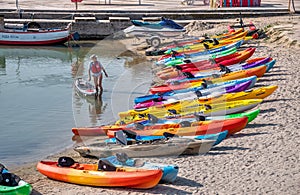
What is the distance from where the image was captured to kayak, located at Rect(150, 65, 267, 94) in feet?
55.8

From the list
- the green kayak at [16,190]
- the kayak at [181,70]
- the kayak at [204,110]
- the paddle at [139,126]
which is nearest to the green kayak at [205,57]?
the kayak at [181,70]

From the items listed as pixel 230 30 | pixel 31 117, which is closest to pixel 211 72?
pixel 31 117

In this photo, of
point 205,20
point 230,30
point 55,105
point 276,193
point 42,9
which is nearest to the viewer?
point 276,193

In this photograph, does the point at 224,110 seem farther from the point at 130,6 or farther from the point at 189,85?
the point at 130,6

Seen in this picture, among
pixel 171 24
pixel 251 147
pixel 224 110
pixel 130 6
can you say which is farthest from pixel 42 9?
pixel 251 147

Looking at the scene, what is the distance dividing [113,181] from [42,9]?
75.4 ft

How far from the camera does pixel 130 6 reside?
111 feet

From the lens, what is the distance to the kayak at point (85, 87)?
59.1 feet

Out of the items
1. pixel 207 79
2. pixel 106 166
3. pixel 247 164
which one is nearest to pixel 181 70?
pixel 207 79

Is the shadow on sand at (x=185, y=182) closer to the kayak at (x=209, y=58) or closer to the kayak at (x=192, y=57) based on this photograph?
the kayak at (x=209, y=58)

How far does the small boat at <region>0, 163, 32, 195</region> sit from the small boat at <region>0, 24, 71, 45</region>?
17.8 m

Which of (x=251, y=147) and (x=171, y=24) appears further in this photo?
(x=171, y=24)

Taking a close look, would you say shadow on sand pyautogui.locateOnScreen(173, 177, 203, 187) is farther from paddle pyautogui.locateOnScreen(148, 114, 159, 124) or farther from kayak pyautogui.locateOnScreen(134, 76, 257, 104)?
kayak pyautogui.locateOnScreen(134, 76, 257, 104)

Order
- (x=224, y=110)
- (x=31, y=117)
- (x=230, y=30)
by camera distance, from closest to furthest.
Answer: (x=224, y=110) < (x=31, y=117) < (x=230, y=30)
